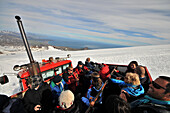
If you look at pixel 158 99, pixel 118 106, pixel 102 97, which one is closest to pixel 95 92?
pixel 102 97

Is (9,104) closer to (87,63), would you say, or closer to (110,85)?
(110,85)

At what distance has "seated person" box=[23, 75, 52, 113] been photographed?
96.9 inches

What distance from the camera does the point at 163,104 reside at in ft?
4.48

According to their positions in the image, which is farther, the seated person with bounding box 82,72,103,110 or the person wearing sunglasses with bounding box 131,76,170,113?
the seated person with bounding box 82,72,103,110

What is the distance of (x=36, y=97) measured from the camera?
255 centimetres

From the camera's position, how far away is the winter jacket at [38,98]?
8.09ft

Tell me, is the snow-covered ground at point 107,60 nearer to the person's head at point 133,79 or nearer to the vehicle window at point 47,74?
the vehicle window at point 47,74

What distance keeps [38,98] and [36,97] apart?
70 mm

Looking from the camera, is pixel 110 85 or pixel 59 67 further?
pixel 59 67

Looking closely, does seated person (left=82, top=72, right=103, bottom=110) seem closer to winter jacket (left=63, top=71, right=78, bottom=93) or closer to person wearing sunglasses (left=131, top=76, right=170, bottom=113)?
person wearing sunglasses (left=131, top=76, right=170, bottom=113)

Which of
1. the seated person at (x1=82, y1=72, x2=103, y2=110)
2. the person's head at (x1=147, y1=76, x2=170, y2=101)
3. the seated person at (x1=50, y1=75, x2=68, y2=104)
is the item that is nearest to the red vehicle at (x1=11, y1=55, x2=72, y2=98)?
the seated person at (x1=50, y1=75, x2=68, y2=104)

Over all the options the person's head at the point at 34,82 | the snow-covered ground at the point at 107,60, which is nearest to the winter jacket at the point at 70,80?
the person's head at the point at 34,82

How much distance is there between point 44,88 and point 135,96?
2.55 meters

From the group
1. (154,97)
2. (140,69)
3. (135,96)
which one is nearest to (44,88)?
(135,96)
